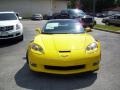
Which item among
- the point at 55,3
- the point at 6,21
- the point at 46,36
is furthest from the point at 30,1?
the point at 46,36

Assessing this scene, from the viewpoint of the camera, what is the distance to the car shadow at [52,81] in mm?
6391

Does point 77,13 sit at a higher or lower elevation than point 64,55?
higher

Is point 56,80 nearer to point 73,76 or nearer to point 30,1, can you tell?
point 73,76

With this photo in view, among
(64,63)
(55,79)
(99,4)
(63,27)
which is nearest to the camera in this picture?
(64,63)

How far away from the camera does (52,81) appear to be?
6797 millimetres

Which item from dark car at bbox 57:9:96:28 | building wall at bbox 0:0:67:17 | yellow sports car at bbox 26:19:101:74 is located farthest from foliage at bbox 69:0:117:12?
yellow sports car at bbox 26:19:101:74

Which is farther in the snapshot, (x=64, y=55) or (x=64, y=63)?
(x=64, y=55)

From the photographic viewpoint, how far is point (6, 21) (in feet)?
46.6

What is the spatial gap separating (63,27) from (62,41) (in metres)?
1.41

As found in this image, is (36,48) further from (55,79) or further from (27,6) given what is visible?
(27,6)

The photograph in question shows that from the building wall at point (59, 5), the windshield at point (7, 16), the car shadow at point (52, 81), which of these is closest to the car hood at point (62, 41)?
the car shadow at point (52, 81)

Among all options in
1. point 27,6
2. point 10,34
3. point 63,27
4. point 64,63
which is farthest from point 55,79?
point 27,6

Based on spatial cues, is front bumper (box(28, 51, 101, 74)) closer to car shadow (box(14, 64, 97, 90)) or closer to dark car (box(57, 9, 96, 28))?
car shadow (box(14, 64, 97, 90))

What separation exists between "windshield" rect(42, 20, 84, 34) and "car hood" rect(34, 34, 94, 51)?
43 centimetres
